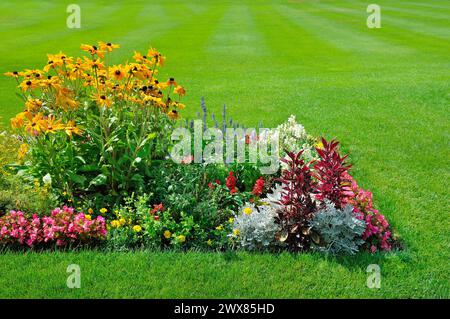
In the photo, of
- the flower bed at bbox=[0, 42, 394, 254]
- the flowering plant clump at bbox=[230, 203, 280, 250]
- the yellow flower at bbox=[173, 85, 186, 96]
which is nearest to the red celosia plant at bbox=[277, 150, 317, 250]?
the flower bed at bbox=[0, 42, 394, 254]

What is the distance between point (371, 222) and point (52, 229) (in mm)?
3622

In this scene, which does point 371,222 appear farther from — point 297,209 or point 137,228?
point 137,228

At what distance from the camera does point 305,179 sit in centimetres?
568

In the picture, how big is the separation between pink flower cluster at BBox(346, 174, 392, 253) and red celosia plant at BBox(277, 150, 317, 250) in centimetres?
52

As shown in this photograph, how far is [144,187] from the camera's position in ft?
21.2

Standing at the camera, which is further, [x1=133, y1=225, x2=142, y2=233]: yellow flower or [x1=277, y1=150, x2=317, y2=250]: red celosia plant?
[x1=133, y1=225, x2=142, y2=233]: yellow flower

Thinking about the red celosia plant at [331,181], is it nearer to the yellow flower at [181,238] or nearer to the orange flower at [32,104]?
the yellow flower at [181,238]

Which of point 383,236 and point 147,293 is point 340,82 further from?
point 147,293

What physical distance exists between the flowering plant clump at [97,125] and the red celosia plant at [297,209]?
1.78m

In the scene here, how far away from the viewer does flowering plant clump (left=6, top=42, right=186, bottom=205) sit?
6.11 m

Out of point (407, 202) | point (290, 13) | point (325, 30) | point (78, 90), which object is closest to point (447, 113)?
point (407, 202)

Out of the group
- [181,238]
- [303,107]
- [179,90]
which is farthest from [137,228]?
[303,107]

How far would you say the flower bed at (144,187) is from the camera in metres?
5.72

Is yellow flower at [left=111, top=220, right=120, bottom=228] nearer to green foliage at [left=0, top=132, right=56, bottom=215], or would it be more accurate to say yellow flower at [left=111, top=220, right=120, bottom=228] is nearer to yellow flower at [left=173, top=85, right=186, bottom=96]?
green foliage at [left=0, top=132, right=56, bottom=215]
